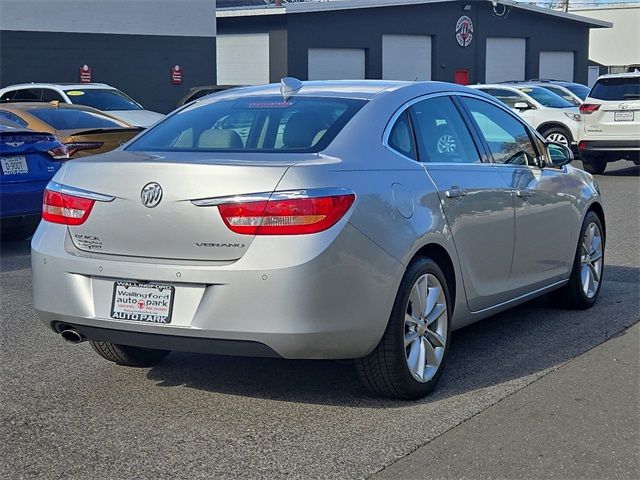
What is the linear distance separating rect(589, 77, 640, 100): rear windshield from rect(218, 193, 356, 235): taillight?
1507cm

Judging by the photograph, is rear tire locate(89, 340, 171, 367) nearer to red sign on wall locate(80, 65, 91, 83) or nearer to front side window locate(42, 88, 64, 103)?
front side window locate(42, 88, 64, 103)

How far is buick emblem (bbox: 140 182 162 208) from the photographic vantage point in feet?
15.9

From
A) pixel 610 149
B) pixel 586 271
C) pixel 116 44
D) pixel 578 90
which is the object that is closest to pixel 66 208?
pixel 586 271

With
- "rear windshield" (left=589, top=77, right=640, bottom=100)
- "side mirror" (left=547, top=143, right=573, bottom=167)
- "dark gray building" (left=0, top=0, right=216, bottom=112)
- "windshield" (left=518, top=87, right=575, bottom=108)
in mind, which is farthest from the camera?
"dark gray building" (left=0, top=0, right=216, bottom=112)

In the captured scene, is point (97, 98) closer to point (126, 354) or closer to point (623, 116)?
point (623, 116)

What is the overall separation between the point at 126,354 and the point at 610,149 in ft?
46.5

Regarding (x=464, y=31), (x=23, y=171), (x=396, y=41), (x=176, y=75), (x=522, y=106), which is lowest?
(x=23, y=171)

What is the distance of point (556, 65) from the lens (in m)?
45.7

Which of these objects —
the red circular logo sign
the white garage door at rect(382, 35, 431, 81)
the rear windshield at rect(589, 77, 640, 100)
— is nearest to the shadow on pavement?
the rear windshield at rect(589, 77, 640, 100)

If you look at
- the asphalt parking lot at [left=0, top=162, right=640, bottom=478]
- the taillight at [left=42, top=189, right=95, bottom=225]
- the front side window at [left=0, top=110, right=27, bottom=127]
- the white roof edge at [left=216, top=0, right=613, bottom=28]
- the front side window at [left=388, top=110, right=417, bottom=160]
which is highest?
the white roof edge at [left=216, top=0, right=613, bottom=28]

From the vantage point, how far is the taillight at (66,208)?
508 cm

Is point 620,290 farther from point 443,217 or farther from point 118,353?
point 118,353

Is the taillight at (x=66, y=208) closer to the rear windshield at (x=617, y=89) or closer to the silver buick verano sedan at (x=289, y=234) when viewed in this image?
the silver buick verano sedan at (x=289, y=234)

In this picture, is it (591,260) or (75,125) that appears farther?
(75,125)
